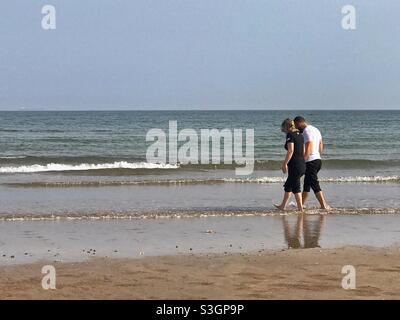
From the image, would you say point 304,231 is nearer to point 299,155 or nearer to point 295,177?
point 295,177

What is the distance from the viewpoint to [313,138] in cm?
1154

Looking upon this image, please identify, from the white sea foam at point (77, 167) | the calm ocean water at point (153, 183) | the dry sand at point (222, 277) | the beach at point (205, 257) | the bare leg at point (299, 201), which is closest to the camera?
the dry sand at point (222, 277)

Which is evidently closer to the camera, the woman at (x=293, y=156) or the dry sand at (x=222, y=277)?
the dry sand at (x=222, y=277)

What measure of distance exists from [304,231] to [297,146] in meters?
1.94

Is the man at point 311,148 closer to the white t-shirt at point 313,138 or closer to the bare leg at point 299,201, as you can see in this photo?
the white t-shirt at point 313,138

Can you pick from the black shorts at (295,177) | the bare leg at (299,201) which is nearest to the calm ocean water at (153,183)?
the bare leg at (299,201)

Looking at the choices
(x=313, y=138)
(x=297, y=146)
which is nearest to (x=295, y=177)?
(x=297, y=146)

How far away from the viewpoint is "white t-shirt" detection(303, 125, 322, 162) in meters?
11.5

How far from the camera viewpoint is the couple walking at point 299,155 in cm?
1132

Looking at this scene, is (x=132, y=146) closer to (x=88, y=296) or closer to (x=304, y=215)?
(x=304, y=215)

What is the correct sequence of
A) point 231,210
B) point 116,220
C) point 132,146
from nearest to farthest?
point 116,220, point 231,210, point 132,146
